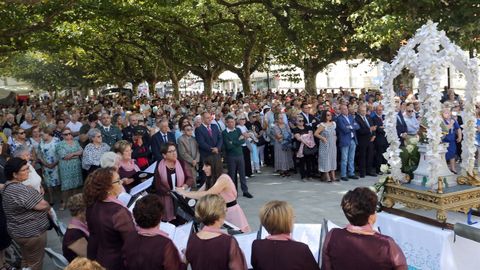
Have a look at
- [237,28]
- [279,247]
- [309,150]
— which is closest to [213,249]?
[279,247]

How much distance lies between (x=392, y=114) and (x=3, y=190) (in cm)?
506

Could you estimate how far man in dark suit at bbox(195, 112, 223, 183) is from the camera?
1005 cm

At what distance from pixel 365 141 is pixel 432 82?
5.50 metres

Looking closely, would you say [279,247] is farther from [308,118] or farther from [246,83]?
[246,83]

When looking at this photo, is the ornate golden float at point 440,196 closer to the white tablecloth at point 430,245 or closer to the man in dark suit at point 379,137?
the white tablecloth at point 430,245

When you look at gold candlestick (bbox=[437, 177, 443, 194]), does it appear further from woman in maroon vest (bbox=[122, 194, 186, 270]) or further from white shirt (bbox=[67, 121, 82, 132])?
white shirt (bbox=[67, 121, 82, 132])

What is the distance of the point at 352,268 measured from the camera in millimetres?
3379

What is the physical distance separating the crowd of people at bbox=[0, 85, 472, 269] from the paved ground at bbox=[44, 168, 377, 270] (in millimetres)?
323

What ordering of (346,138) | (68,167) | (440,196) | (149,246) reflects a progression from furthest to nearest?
(346,138)
(68,167)
(440,196)
(149,246)

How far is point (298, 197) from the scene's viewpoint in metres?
9.83

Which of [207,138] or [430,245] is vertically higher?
[207,138]

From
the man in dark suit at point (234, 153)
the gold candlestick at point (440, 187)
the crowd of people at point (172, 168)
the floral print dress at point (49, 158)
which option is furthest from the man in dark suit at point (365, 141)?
the floral print dress at point (49, 158)

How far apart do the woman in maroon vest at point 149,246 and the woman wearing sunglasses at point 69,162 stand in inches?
240

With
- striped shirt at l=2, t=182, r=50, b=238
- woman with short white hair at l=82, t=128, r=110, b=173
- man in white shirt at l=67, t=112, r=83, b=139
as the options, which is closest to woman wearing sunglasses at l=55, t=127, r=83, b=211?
woman with short white hair at l=82, t=128, r=110, b=173
